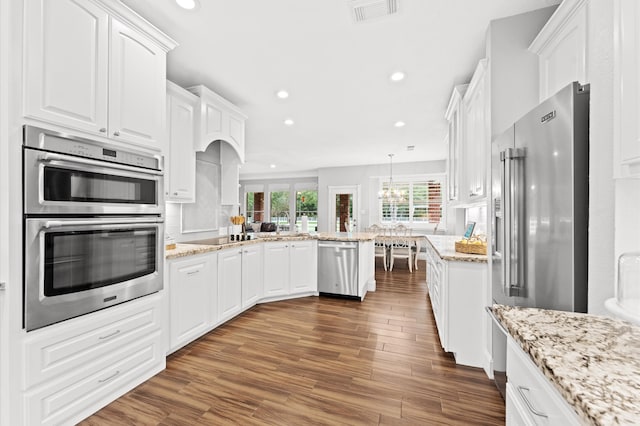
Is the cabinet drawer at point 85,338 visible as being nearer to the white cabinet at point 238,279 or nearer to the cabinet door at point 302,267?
the white cabinet at point 238,279

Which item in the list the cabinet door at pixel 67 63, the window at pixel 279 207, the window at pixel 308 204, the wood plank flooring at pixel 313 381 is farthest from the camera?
the window at pixel 279 207

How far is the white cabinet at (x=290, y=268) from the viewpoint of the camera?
3750 mm

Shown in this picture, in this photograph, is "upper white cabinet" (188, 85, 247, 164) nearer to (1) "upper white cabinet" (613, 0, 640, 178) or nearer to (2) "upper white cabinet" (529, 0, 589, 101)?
(2) "upper white cabinet" (529, 0, 589, 101)

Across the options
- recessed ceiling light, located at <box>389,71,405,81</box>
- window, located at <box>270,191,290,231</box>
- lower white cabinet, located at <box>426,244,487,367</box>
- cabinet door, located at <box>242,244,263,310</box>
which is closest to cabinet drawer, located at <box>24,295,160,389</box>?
cabinet door, located at <box>242,244,263,310</box>

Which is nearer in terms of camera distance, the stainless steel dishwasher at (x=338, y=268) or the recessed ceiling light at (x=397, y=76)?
the recessed ceiling light at (x=397, y=76)

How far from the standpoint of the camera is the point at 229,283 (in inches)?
120

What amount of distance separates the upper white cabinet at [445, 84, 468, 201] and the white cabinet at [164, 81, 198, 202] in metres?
2.78

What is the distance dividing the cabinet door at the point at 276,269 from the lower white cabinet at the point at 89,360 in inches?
66.4

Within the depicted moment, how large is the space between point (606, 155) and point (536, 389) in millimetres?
906

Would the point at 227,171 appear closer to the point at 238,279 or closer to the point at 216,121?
the point at 216,121

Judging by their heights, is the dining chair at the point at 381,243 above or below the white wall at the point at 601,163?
below

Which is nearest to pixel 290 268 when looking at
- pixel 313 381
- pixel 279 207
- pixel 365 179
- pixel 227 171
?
pixel 227 171

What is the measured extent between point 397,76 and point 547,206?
2.04 meters

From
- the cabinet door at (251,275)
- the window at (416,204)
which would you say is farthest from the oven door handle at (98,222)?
the window at (416,204)
